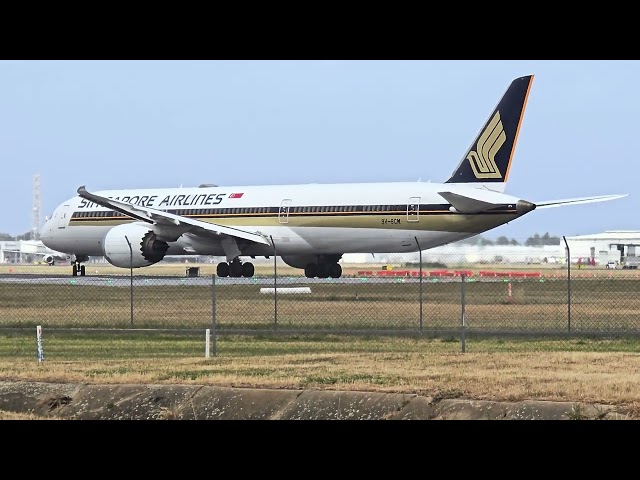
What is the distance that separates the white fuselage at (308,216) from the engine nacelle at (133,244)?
0.88 m

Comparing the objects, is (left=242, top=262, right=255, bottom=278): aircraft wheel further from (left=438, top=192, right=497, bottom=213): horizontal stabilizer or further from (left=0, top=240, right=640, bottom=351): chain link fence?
(left=438, top=192, right=497, bottom=213): horizontal stabilizer

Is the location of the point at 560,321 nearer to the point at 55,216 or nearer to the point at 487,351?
the point at 487,351

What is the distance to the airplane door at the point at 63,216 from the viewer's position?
51969mm

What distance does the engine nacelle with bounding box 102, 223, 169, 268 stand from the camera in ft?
152

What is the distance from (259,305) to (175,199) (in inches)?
724

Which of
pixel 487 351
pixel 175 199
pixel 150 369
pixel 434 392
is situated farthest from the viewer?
pixel 175 199

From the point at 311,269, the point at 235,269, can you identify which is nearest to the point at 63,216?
the point at 235,269

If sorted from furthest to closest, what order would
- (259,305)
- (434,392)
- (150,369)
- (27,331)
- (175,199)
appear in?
(175,199)
(259,305)
(27,331)
(150,369)
(434,392)

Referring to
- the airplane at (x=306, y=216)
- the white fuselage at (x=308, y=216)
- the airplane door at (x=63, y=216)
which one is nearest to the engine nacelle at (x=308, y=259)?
the airplane at (x=306, y=216)

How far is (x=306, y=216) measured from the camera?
46.0 m

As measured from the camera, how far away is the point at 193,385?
14281 mm
